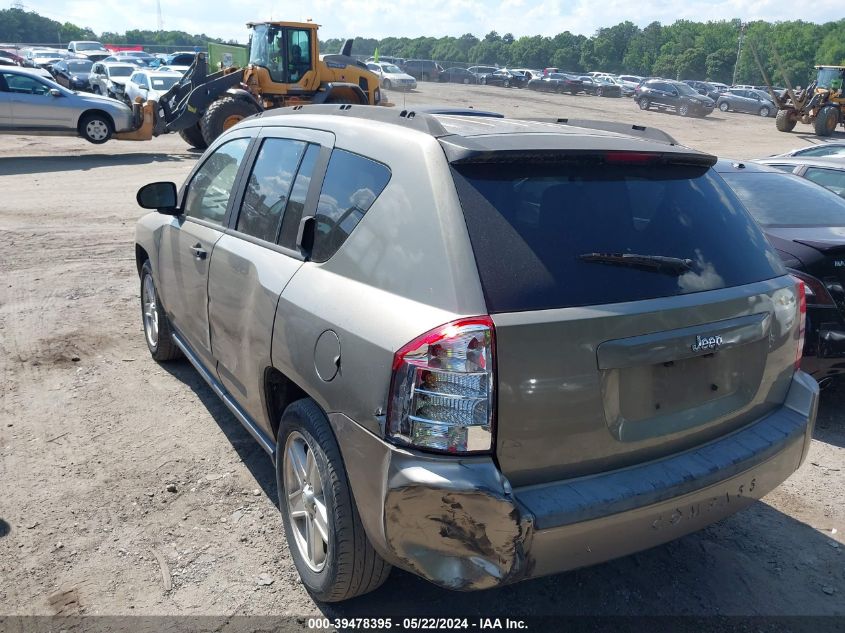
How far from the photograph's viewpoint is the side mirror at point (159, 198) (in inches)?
183

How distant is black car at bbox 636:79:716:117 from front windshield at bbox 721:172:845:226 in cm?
3739

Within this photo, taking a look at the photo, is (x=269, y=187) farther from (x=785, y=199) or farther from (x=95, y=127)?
(x=95, y=127)

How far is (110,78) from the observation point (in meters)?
30.1

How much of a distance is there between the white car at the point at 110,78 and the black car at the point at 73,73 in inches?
38.1

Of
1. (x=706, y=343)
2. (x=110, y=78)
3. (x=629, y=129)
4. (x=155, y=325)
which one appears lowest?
(x=155, y=325)

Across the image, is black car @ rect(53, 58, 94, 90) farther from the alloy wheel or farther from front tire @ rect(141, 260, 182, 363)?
the alloy wheel

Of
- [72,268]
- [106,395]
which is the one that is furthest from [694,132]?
[106,395]

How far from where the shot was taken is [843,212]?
216 inches

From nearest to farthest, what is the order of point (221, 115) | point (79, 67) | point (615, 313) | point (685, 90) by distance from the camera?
point (615, 313) < point (221, 115) < point (79, 67) < point (685, 90)

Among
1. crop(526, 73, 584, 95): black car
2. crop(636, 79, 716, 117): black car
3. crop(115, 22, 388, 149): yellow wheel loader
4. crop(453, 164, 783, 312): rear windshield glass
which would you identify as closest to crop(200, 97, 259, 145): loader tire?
crop(115, 22, 388, 149): yellow wheel loader

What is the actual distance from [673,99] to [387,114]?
41.8 metres

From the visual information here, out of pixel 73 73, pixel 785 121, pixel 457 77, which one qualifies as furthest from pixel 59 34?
pixel 785 121

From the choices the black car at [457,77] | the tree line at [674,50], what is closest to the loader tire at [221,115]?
the black car at [457,77]

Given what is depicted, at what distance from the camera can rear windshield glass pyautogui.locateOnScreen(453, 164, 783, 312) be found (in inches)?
96.3
